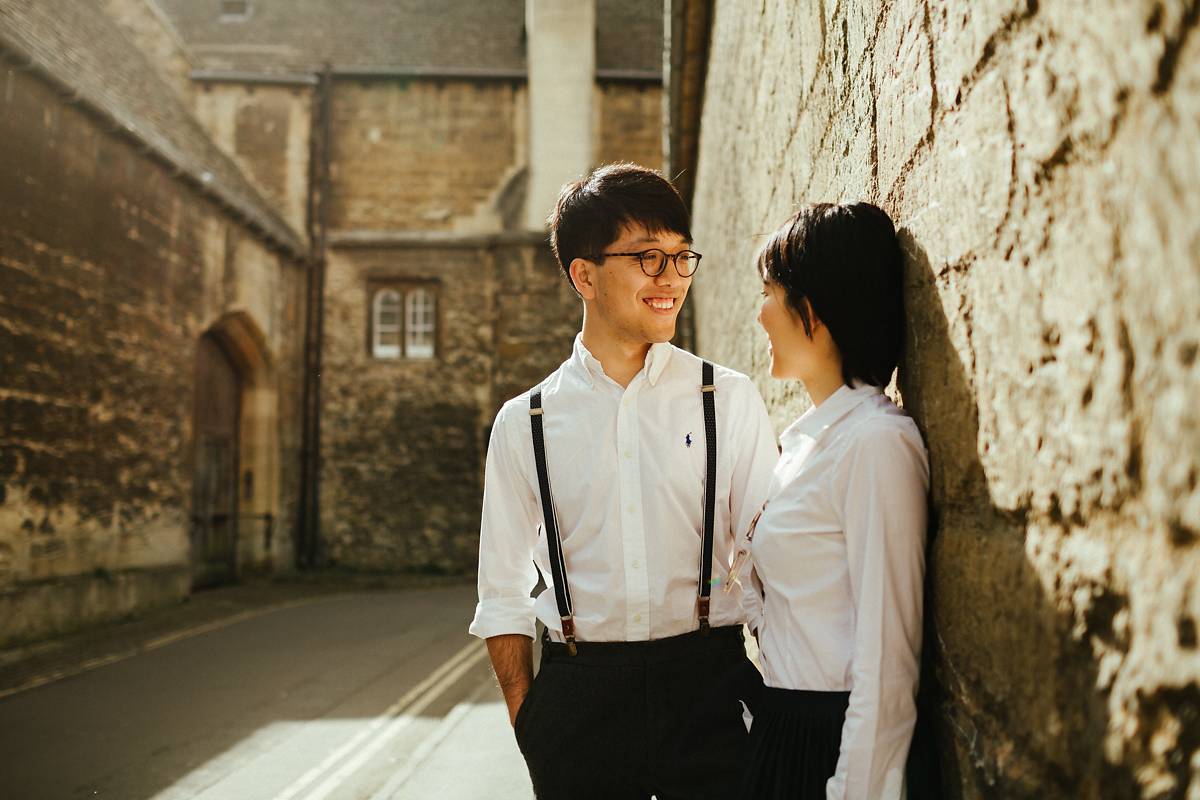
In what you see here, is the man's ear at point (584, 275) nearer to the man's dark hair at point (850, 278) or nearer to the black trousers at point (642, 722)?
the man's dark hair at point (850, 278)

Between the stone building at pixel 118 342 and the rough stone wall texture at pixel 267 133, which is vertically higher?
the rough stone wall texture at pixel 267 133

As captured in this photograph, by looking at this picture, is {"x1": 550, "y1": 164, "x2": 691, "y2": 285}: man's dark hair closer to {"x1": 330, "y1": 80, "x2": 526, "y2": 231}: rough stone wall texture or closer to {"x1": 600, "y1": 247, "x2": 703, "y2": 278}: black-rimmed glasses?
{"x1": 600, "y1": 247, "x2": 703, "y2": 278}: black-rimmed glasses

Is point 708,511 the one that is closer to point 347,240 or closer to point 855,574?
point 855,574

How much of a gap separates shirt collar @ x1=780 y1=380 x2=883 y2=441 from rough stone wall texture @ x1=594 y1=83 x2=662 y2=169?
15.5 meters

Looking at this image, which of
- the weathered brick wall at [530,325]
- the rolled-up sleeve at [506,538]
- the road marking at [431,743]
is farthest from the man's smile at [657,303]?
the weathered brick wall at [530,325]

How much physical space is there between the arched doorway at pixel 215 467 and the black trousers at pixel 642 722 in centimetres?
1145

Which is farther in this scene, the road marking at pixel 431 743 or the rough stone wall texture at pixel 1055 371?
the road marking at pixel 431 743

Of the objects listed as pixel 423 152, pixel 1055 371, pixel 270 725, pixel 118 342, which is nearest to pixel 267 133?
pixel 423 152

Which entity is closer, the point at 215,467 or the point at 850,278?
the point at 850,278

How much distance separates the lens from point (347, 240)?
15.6 metres

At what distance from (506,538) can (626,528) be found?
337mm

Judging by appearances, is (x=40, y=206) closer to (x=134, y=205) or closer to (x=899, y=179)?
(x=134, y=205)

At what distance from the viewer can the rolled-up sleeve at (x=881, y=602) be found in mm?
1200

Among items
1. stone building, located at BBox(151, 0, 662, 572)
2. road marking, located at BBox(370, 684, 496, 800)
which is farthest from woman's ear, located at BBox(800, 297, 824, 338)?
stone building, located at BBox(151, 0, 662, 572)
